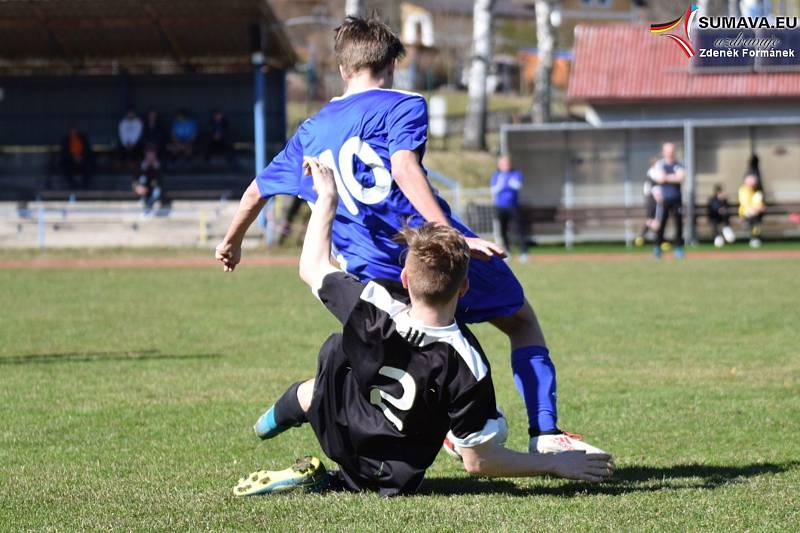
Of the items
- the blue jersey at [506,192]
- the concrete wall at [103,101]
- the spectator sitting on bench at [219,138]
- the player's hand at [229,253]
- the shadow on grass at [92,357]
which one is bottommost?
the shadow on grass at [92,357]

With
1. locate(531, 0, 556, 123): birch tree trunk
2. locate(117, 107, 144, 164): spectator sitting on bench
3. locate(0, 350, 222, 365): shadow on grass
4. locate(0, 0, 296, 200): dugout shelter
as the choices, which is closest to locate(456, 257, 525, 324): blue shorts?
locate(0, 350, 222, 365): shadow on grass

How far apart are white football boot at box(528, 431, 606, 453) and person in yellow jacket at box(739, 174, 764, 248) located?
66.4 feet

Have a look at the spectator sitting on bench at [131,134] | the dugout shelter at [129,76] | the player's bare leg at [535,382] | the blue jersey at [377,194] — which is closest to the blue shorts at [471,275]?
the blue jersey at [377,194]

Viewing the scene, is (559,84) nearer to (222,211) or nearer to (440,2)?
(440,2)

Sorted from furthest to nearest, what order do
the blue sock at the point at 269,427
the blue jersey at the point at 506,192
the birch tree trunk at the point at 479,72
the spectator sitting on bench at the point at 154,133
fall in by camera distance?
the birch tree trunk at the point at 479,72 < the spectator sitting on bench at the point at 154,133 < the blue jersey at the point at 506,192 < the blue sock at the point at 269,427

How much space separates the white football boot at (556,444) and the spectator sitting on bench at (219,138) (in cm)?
2433

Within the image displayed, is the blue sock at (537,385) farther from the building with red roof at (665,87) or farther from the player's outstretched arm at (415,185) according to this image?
the building with red roof at (665,87)

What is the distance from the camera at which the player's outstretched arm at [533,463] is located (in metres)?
4.67

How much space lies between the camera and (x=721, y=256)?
21.2 metres

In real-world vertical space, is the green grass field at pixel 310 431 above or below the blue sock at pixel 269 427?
below

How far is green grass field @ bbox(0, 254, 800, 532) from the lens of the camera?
14.7 ft

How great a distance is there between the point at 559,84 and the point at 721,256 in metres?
52.7

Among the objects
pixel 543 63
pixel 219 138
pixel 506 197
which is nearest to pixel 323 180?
pixel 506 197

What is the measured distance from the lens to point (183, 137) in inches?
1144
